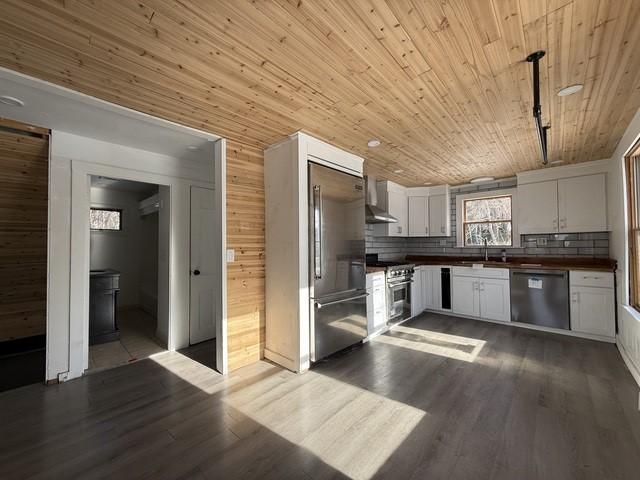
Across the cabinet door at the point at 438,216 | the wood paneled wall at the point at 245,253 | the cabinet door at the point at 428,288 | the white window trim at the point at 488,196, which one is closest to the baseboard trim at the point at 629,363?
the white window trim at the point at 488,196

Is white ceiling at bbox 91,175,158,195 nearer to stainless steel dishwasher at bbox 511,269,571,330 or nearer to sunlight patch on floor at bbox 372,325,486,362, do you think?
sunlight patch on floor at bbox 372,325,486,362

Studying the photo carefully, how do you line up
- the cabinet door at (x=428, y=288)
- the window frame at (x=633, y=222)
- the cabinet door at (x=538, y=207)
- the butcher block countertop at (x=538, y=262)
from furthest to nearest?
1. the cabinet door at (x=428, y=288)
2. the cabinet door at (x=538, y=207)
3. the butcher block countertop at (x=538, y=262)
4. the window frame at (x=633, y=222)

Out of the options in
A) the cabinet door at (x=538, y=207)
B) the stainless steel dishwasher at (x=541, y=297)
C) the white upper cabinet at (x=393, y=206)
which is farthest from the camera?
the white upper cabinet at (x=393, y=206)

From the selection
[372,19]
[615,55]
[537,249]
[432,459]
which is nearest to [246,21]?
[372,19]

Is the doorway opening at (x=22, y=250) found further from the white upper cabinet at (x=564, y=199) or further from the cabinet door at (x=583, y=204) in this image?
the cabinet door at (x=583, y=204)

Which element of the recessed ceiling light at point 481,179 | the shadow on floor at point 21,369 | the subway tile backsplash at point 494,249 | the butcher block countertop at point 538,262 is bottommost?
the shadow on floor at point 21,369

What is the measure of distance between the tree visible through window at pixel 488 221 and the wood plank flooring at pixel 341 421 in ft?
7.53

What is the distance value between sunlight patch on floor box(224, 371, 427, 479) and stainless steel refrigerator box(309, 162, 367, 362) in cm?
56

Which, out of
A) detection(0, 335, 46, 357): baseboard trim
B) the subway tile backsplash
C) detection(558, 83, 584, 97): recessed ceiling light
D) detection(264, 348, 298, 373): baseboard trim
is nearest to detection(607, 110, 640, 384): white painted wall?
the subway tile backsplash

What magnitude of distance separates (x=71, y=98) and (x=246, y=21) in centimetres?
153

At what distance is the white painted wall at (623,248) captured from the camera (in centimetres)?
261

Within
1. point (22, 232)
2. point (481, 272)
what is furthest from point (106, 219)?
point (481, 272)

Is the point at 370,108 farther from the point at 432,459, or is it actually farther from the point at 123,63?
the point at 432,459

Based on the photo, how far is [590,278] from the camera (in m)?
3.69
